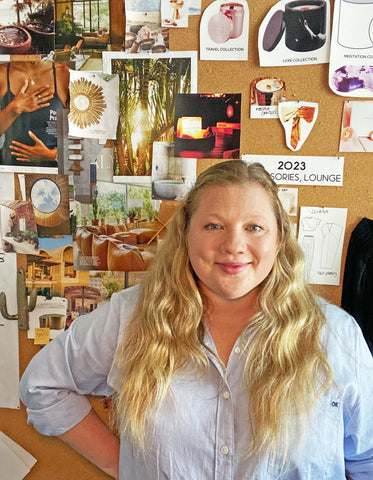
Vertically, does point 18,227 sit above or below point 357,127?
below

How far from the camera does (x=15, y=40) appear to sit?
43.9 inches

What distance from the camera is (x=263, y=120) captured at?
1.06m

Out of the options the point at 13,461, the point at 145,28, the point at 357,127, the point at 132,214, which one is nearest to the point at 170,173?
the point at 132,214

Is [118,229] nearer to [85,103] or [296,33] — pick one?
[85,103]

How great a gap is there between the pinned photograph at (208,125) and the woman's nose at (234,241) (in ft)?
1.13

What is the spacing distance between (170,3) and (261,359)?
2.83 ft

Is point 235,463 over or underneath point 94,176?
underneath

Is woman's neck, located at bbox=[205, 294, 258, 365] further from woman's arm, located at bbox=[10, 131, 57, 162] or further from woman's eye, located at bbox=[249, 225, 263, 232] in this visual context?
woman's arm, located at bbox=[10, 131, 57, 162]

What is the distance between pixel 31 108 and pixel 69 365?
67cm

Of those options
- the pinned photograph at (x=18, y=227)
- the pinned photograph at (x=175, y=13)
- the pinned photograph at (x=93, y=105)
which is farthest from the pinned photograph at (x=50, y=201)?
the pinned photograph at (x=175, y=13)

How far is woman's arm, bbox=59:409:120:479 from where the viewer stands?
99 cm

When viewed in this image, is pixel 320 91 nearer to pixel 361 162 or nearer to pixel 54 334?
pixel 361 162

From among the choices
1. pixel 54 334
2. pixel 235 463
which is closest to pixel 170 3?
pixel 54 334

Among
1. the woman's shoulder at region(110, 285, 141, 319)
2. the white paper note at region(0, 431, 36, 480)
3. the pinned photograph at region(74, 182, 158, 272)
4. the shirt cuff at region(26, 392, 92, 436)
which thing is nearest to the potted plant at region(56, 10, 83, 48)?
the pinned photograph at region(74, 182, 158, 272)
